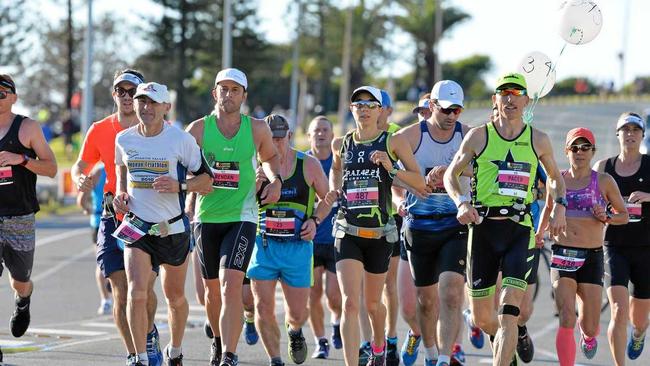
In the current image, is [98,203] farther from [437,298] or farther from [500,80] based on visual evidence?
[500,80]

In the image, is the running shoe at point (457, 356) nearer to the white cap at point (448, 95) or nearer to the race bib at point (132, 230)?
the white cap at point (448, 95)

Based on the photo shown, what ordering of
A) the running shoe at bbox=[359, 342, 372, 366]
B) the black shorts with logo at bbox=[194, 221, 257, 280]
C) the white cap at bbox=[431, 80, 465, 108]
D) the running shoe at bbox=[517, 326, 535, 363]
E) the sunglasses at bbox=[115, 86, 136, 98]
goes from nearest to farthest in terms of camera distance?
the black shorts with logo at bbox=[194, 221, 257, 280] < the sunglasses at bbox=[115, 86, 136, 98] < the white cap at bbox=[431, 80, 465, 108] < the running shoe at bbox=[359, 342, 372, 366] < the running shoe at bbox=[517, 326, 535, 363]

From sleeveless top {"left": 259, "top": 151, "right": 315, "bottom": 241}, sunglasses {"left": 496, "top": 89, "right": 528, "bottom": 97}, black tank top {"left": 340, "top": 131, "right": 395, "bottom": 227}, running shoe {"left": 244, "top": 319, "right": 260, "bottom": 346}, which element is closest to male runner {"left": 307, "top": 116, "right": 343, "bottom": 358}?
running shoe {"left": 244, "top": 319, "right": 260, "bottom": 346}

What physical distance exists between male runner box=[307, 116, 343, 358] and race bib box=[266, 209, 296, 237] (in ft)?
4.64

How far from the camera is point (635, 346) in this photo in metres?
11.7

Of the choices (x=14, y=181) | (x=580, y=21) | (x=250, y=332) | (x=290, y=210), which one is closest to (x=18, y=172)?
(x=14, y=181)

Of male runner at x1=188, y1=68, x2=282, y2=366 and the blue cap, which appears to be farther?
the blue cap

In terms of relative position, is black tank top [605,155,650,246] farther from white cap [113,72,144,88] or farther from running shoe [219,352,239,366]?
white cap [113,72,144,88]

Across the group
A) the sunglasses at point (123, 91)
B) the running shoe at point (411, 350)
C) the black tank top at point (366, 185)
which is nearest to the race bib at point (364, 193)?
the black tank top at point (366, 185)

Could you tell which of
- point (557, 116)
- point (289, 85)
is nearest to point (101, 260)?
point (557, 116)

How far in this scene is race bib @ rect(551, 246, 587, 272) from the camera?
10.7m

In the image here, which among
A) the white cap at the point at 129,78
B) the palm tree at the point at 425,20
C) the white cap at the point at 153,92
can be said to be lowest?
the white cap at the point at 153,92

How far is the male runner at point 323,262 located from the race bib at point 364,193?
225 cm

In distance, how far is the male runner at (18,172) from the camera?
33.5 feet
